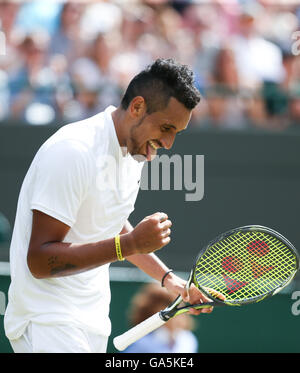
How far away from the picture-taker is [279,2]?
7.27m

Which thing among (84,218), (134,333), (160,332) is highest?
(84,218)

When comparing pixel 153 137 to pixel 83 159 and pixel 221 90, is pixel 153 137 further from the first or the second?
pixel 221 90

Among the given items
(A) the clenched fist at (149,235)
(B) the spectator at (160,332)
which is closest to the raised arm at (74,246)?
(A) the clenched fist at (149,235)

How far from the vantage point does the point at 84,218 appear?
2992 millimetres

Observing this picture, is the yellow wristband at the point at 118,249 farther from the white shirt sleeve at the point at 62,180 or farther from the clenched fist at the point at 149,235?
the white shirt sleeve at the point at 62,180

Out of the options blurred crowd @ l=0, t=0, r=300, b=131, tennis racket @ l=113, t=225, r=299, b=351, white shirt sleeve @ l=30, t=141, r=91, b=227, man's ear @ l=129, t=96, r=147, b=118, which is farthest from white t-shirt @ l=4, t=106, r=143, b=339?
blurred crowd @ l=0, t=0, r=300, b=131

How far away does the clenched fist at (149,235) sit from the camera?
2.79 metres

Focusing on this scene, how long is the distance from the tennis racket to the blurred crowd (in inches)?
105

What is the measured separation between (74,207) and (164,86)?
0.60 m

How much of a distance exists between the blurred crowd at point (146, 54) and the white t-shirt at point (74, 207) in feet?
10.6

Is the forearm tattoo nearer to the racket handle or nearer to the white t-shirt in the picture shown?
the white t-shirt

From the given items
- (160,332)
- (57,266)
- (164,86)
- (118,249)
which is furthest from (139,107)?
(160,332)

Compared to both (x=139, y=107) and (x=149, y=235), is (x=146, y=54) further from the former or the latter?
(x=149, y=235)
